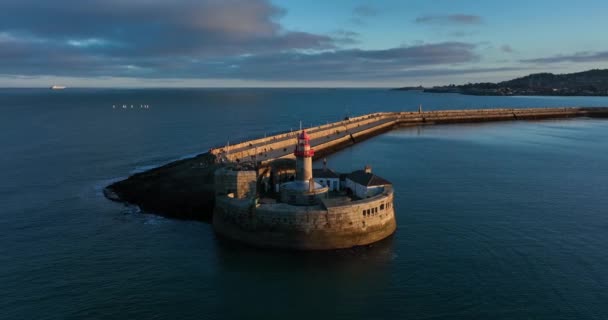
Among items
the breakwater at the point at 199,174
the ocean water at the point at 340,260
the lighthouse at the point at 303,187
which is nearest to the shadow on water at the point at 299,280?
the ocean water at the point at 340,260

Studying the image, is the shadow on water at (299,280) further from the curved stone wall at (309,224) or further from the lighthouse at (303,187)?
the lighthouse at (303,187)

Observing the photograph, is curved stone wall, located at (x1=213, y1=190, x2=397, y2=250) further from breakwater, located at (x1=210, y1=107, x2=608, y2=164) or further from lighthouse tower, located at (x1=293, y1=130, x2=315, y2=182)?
breakwater, located at (x1=210, y1=107, x2=608, y2=164)

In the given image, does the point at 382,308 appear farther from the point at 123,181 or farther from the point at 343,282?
the point at 123,181

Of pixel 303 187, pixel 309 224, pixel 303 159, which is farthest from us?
pixel 303 159

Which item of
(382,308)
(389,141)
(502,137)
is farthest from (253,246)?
(502,137)

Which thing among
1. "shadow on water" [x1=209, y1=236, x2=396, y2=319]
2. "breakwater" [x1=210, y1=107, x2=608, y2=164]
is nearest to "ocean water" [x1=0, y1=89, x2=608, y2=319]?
"shadow on water" [x1=209, y1=236, x2=396, y2=319]

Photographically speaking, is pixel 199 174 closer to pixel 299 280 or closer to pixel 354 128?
pixel 299 280

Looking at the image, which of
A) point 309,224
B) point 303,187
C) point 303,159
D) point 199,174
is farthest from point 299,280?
point 199,174

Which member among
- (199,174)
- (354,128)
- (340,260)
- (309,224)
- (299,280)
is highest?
(354,128)
